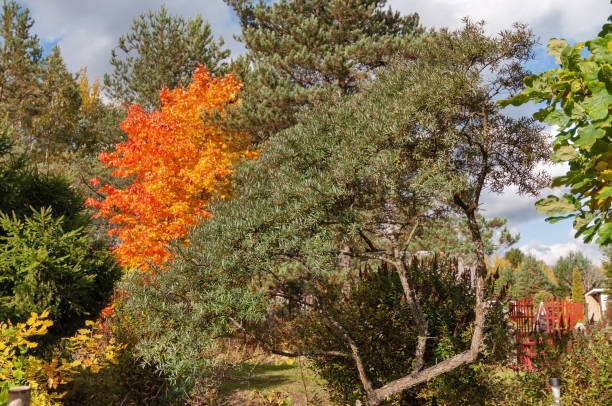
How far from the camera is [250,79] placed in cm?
1385

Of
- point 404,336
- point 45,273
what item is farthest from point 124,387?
point 404,336

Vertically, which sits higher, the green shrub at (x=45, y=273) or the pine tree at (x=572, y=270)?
the pine tree at (x=572, y=270)

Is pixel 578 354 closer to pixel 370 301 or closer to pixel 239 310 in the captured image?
pixel 370 301

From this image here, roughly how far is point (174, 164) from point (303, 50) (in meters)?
5.06

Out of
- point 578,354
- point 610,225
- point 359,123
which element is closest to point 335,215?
point 359,123

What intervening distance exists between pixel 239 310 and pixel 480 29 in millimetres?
4040

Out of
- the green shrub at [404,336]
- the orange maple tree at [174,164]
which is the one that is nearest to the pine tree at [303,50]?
the orange maple tree at [174,164]

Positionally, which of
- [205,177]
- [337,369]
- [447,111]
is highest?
[205,177]

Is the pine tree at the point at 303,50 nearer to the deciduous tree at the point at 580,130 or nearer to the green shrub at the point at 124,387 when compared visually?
the green shrub at the point at 124,387

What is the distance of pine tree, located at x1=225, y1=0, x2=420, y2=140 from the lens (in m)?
13.0

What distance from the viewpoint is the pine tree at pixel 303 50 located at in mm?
12977

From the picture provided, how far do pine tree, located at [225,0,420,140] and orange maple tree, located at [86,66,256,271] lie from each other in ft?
3.37

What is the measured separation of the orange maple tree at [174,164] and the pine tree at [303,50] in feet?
3.37

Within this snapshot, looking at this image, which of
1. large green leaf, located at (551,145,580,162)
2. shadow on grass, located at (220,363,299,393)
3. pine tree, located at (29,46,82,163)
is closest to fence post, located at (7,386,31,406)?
large green leaf, located at (551,145,580,162)
